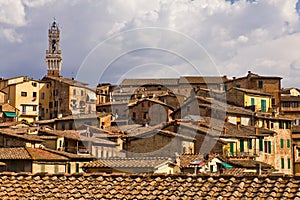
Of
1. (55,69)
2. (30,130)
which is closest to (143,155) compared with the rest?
(30,130)

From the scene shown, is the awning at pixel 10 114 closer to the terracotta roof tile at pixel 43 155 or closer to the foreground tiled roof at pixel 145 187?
the terracotta roof tile at pixel 43 155

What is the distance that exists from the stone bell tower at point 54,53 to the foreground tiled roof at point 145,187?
101 m

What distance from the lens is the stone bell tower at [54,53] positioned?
111 meters

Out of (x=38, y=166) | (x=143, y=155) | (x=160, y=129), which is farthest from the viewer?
(x=160, y=129)

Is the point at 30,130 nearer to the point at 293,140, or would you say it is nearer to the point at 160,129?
the point at 160,129

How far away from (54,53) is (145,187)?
107 m

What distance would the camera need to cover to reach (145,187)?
33.2ft

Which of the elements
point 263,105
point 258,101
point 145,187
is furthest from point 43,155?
point 263,105

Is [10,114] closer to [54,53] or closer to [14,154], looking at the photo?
[14,154]

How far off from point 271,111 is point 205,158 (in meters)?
32.6

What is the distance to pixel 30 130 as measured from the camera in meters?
42.5

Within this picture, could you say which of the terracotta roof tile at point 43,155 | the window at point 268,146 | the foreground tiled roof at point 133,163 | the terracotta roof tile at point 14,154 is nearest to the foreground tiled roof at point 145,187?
the foreground tiled roof at point 133,163

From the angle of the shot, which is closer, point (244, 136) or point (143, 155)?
point (143, 155)

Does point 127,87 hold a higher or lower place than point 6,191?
higher
